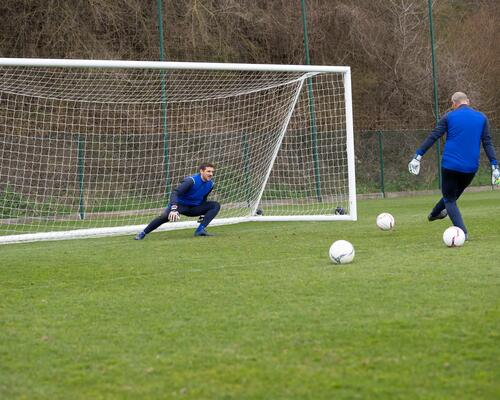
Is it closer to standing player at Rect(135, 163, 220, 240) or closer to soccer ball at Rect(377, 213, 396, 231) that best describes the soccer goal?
standing player at Rect(135, 163, 220, 240)

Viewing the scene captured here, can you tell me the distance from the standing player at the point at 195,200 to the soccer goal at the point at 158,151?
1381mm

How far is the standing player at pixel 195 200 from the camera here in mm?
12781

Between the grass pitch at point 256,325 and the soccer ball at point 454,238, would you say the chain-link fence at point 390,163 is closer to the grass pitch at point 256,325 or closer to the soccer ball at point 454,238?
the grass pitch at point 256,325

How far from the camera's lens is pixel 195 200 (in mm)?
13172

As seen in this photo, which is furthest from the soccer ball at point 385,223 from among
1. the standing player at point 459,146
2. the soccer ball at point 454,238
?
the soccer ball at point 454,238

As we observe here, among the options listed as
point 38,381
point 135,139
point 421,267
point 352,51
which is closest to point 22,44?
point 135,139

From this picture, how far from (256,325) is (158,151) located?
13.3 m

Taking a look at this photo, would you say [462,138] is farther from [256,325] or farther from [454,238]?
[256,325]

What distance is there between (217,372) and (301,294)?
231 centimetres

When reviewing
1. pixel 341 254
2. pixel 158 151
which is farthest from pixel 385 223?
pixel 158 151

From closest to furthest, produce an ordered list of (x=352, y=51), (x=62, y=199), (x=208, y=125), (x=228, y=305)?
(x=228, y=305), (x=62, y=199), (x=208, y=125), (x=352, y=51)

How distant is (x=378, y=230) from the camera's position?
12875 millimetres

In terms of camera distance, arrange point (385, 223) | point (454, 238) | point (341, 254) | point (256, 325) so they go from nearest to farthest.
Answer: point (256, 325) → point (341, 254) → point (454, 238) → point (385, 223)

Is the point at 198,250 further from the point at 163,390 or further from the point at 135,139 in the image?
the point at 135,139
